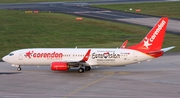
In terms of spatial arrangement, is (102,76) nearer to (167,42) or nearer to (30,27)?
(167,42)

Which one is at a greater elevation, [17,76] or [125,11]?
[125,11]

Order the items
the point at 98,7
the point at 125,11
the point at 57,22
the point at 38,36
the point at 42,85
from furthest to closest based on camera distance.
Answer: the point at 98,7 < the point at 125,11 < the point at 57,22 < the point at 38,36 < the point at 42,85

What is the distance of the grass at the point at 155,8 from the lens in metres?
123

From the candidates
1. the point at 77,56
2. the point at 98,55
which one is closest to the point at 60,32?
the point at 77,56

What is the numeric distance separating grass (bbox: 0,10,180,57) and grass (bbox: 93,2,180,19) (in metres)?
22.6

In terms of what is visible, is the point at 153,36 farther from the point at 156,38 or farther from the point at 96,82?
the point at 96,82

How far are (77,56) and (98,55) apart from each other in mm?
2791

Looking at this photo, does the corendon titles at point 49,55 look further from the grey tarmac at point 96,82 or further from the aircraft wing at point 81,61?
the grey tarmac at point 96,82

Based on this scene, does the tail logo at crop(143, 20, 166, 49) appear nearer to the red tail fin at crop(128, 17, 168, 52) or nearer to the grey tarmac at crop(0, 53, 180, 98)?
the red tail fin at crop(128, 17, 168, 52)

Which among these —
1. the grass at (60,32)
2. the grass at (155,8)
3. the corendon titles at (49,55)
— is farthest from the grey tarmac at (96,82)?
the grass at (155,8)

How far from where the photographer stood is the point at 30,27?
99.5 metres

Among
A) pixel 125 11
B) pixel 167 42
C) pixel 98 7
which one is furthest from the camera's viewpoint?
pixel 98 7

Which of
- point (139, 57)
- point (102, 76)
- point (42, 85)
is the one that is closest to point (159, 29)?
point (139, 57)

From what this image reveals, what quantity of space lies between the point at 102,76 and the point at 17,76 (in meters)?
10.6
